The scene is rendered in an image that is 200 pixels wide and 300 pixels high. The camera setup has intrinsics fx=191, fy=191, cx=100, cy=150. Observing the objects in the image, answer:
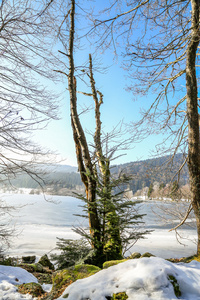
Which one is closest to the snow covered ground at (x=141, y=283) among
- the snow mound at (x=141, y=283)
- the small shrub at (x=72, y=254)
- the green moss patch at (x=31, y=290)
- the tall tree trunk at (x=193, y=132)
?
the snow mound at (x=141, y=283)

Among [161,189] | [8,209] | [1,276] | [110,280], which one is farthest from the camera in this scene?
[161,189]

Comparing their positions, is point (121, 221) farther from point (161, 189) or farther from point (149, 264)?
point (161, 189)

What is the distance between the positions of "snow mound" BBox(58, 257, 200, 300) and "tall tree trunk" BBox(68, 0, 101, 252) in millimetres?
2063

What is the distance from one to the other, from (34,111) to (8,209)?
288cm

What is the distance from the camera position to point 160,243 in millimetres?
13336

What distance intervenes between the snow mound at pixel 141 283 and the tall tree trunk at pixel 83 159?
2.06 meters

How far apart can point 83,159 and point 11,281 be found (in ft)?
9.58

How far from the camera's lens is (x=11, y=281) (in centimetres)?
354

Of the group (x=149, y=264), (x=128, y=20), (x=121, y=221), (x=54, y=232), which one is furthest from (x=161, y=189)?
(x=54, y=232)

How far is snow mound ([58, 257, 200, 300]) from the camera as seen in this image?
1.83 m

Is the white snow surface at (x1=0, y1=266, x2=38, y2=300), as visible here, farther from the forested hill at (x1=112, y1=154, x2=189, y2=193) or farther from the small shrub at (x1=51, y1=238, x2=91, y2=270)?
the forested hill at (x1=112, y1=154, x2=189, y2=193)

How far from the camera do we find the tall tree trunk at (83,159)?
14.7ft

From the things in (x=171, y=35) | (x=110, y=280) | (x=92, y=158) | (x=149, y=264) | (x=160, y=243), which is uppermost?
(x=171, y=35)

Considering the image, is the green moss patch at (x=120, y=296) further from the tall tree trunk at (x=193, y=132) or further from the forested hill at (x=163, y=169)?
the forested hill at (x=163, y=169)
